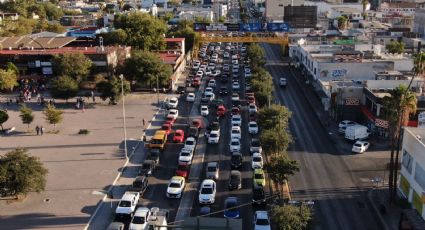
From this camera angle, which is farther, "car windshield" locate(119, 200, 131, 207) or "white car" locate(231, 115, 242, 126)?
"white car" locate(231, 115, 242, 126)

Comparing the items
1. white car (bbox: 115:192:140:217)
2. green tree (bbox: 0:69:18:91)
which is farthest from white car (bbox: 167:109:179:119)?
green tree (bbox: 0:69:18:91)

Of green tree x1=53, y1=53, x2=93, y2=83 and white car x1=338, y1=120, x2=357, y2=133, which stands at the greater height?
green tree x1=53, y1=53, x2=93, y2=83

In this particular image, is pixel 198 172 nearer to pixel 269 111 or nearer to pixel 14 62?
pixel 269 111

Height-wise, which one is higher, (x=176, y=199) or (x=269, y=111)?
(x=269, y=111)

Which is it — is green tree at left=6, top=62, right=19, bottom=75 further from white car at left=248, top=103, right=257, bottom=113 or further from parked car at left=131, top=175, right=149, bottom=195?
parked car at left=131, top=175, right=149, bottom=195

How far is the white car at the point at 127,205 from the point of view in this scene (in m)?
28.7

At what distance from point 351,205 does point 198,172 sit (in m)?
11.6

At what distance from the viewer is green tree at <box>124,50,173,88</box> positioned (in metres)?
59.0

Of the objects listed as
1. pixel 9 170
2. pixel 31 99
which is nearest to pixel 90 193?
pixel 9 170

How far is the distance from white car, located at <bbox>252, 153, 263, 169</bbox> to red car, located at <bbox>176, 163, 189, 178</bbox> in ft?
16.8

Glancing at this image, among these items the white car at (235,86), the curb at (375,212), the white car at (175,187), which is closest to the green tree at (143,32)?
the white car at (235,86)

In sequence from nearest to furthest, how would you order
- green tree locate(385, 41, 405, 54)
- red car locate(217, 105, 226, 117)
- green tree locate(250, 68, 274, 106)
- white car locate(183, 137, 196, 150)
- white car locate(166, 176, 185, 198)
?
white car locate(166, 176, 185, 198)
white car locate(183, 137, 196, 150)
green tree locate(250, 68, 274, 106)
red car locate(217, 105, 226, 117)
green tree locate(385, 41, 405, 54)

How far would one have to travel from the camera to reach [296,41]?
88000 millimetres

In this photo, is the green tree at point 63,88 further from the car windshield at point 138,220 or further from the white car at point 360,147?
the white car at point 360,147
